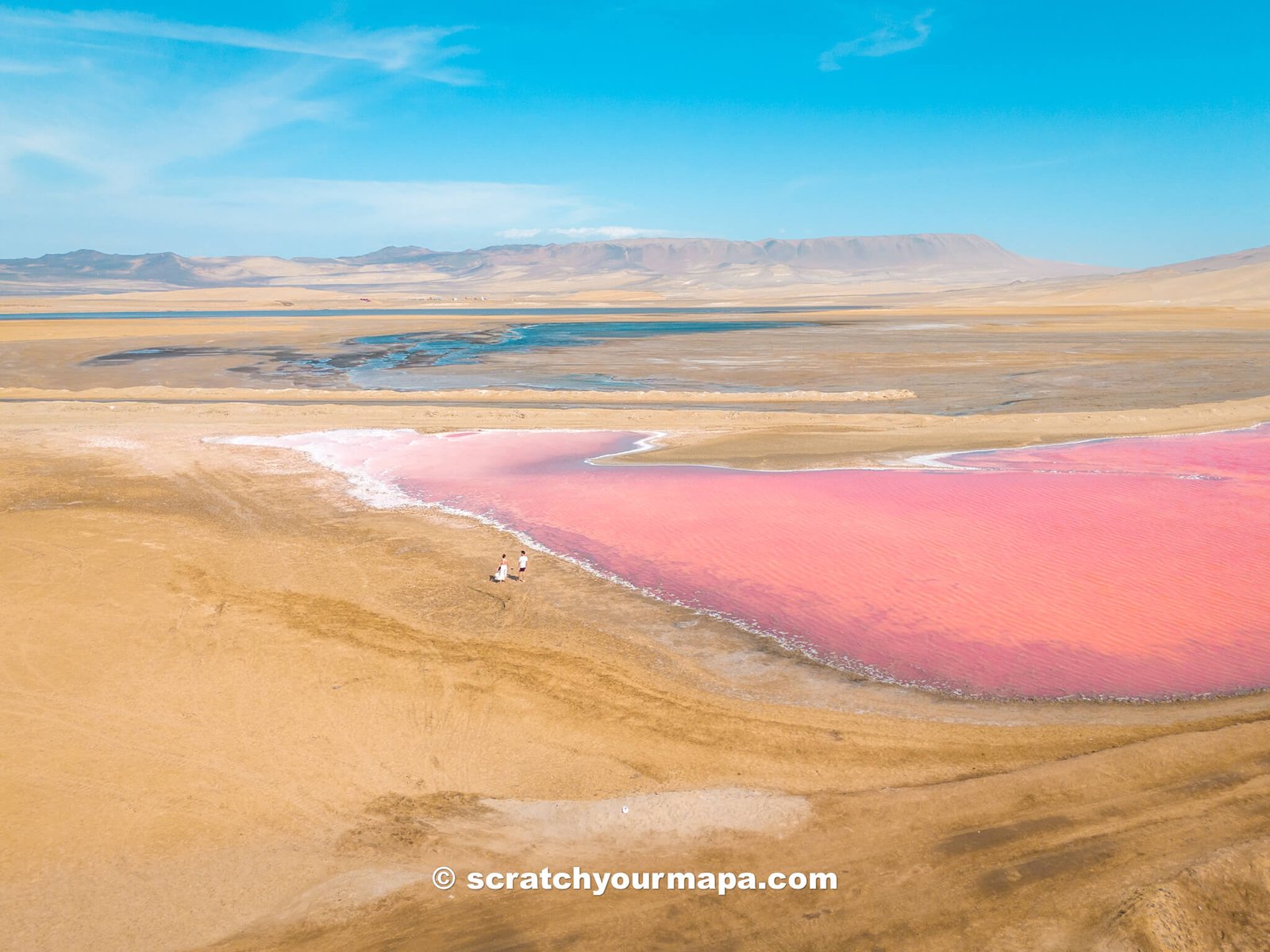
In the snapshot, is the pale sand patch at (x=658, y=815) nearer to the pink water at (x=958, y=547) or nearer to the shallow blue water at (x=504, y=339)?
the pink water at (x=958, y=547)

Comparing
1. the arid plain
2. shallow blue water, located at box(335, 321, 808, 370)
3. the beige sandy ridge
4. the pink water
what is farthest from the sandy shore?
shallow blue water, located at box(335, 321, 808, 370)

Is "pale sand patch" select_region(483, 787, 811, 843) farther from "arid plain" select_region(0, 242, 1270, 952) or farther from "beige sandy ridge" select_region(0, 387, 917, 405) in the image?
"beige sandy ridge" select_region(0, 387, 917, 405)

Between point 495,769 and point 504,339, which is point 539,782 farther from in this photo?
point 504,339

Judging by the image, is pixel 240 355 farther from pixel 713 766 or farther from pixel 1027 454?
pixel 713 766

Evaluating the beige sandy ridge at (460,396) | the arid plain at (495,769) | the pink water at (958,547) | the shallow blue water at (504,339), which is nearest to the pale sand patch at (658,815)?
the arid plain at (495,769)

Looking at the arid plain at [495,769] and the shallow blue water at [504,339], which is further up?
the shallow blue water at [504,339]

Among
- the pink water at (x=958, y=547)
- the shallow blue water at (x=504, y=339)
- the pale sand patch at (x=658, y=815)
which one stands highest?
the shallow blue water at (x=504, y=339)
